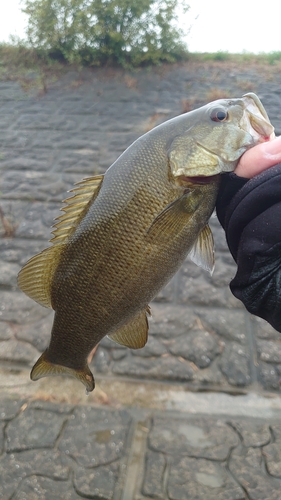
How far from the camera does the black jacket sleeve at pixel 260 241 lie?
1.46 meters

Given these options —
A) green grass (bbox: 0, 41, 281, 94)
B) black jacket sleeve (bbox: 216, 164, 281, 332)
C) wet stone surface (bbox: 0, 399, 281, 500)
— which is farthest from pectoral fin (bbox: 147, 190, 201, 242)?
green grass (bbox: 0, 41, 281, 94)

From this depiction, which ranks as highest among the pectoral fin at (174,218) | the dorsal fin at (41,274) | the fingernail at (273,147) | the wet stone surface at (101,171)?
the fingernail at (273,147)

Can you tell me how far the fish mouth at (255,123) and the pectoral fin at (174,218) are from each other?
1.13 ft

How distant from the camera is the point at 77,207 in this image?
1.69m

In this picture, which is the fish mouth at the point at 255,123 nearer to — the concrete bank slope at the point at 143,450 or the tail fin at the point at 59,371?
the tail fin at the point at 59,371

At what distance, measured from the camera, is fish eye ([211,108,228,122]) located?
1.71 meters

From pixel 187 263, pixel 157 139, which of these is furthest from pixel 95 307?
pixel 187 263

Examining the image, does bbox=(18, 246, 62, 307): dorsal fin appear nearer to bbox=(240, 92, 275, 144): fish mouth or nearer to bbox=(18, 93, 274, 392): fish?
bbox=(18, 93, 274, 392): fish

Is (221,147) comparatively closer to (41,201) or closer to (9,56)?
(41,201)

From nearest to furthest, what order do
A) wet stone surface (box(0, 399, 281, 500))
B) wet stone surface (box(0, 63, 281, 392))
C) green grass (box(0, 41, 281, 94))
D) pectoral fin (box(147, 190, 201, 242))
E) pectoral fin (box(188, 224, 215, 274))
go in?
1. pectoral fin (box(147, 190, 201, 242))
2. pectoral fin (box(188, 224, 215, 274))
3. wet stone surface (box(0, 399, 281, 500))
4. wet stone surface (box(0, 63, 281, 392))
5. green grass (box(0, 41, 281, 94))

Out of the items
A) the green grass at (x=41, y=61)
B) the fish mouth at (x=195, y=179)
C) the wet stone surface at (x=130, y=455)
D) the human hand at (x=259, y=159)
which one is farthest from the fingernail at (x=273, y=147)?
the green grass at (x=41, y=61)

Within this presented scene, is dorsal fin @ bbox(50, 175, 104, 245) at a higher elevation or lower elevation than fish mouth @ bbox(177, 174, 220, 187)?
lower

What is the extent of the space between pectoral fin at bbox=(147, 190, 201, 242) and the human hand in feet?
0.70

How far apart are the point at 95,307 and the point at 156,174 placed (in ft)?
2.04
